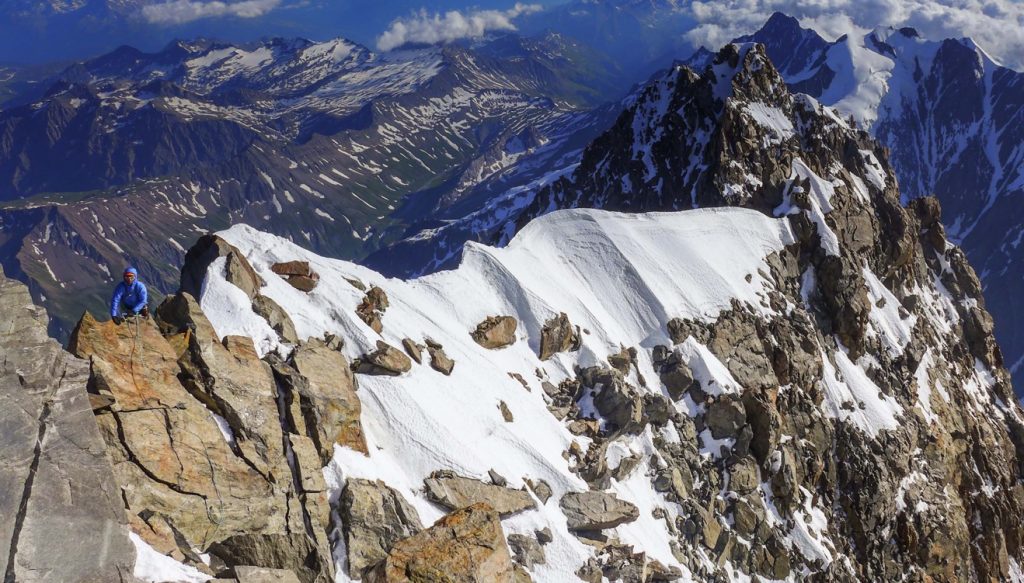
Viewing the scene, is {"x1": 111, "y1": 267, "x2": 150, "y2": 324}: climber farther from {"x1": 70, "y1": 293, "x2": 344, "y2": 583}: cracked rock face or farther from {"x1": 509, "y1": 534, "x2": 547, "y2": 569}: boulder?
{"x1": 509, "y1": 534, "x2": 547, "y2": 569}: boulder

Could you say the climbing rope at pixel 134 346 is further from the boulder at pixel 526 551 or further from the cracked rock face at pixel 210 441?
the boulder at pixel 526 551

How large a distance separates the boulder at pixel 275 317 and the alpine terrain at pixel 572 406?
5.8 inches

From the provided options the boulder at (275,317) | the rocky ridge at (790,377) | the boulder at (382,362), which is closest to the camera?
the boulder at (275,317)

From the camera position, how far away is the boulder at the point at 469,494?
1085 inches

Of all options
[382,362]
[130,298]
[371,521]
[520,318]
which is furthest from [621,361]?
[130,298]

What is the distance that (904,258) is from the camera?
75000 mm

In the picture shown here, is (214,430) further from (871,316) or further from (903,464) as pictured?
(871,316)

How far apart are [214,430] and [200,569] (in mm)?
5412

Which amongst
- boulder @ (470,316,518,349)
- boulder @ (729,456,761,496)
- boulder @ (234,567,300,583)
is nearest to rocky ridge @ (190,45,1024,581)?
boulder @ (729,456,761,496)

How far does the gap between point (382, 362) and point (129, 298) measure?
469 inches

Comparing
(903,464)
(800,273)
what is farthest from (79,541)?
(800,273)

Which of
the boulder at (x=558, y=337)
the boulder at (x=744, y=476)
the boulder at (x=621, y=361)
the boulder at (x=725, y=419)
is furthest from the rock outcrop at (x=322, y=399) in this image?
the boulder at (x=744, y=476)

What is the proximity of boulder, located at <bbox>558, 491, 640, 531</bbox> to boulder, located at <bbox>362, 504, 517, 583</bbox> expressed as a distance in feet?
35.4

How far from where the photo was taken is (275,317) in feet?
95.3
